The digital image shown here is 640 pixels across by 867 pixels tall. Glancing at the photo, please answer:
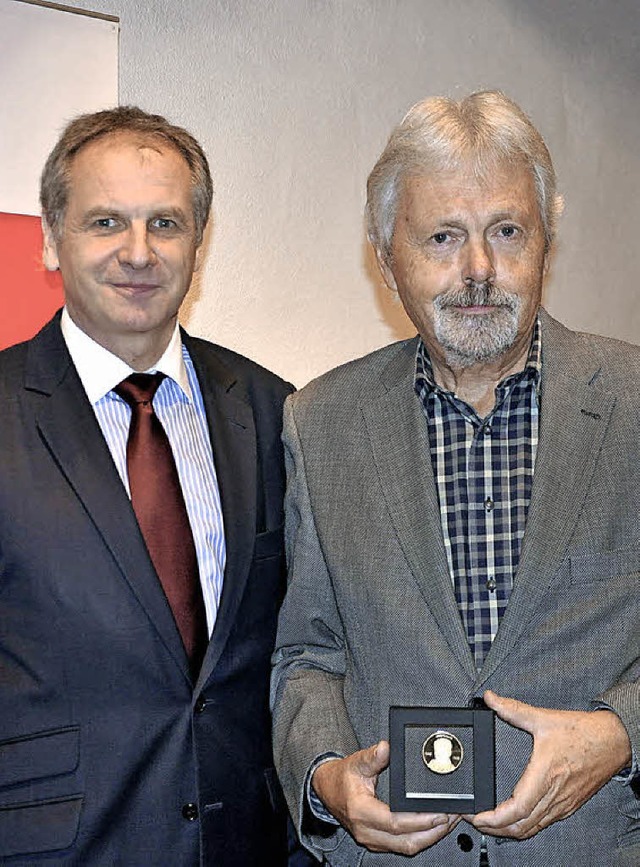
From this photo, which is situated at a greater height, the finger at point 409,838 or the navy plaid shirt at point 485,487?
the navy plaid shirt at point 485,487

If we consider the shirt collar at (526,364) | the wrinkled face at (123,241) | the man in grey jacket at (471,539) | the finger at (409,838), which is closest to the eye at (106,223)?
the wrinkled face at (123,241)

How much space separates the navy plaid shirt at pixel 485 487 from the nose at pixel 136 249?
21.6 inches

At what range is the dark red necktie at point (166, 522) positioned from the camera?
76.7 inches

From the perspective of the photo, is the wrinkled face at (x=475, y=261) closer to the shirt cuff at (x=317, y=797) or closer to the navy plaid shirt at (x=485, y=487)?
the navy plaid shirt at (x=485, y=487)

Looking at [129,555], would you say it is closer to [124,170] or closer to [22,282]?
[124,170]

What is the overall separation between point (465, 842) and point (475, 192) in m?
1.05

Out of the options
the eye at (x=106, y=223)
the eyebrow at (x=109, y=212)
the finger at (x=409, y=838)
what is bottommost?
the finger at (x=409, y=838)

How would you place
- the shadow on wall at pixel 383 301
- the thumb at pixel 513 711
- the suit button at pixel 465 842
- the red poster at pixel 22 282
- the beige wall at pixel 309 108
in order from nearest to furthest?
the thumb at pixel 513 711, the suit button at pixel 465 842, the red poster at pixel 22 282, the beige wall at pixel 309 108, the shadow on wall at pixel 383 301

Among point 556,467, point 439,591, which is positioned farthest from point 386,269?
point 439,591

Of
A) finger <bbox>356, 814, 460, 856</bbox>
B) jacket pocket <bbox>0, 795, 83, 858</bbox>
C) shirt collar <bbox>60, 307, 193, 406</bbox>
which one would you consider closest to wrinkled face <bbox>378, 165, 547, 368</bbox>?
shirt collar <bbox>60, 307, 193, 406</bbox>

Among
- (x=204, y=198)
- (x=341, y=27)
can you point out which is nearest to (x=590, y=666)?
(x=204, y=198)

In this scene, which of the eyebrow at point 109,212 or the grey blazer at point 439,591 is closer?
the grey blazer at point 439,591

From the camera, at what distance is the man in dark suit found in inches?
72.7

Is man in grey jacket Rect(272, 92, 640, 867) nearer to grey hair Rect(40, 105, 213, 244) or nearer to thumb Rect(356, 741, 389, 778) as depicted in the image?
thumb Rect(356, 741, 389, 778)
